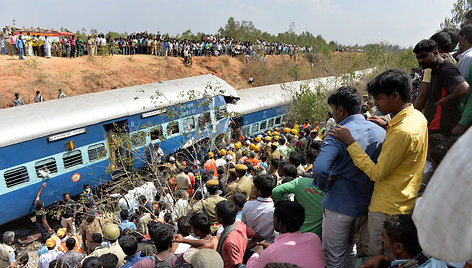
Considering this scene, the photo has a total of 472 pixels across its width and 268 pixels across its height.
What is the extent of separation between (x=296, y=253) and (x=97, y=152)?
30.7 ft

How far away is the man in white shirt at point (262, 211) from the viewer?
3.81 m

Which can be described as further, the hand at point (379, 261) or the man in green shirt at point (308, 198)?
the man in green shirt at point (308, 198)

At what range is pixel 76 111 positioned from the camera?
33.3ft

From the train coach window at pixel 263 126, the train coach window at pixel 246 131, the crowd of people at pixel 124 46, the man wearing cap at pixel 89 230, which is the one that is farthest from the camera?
the crowd of people at pixel 124 46

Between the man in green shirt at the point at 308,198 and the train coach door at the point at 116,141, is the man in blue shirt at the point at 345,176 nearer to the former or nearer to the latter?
the man in green shirt at the point at 308,198

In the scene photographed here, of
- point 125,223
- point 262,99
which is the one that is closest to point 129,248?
point 125,223

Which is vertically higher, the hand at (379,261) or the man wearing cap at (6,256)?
the hand at (379,261)

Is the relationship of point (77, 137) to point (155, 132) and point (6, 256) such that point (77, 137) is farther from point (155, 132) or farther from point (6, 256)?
point (6, 256)

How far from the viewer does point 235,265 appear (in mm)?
3340

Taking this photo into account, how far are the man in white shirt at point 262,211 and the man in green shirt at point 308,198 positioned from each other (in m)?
0.20

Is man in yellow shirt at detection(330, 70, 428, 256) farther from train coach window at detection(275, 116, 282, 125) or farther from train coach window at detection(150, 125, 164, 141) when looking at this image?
train coach window at detection(275, 116, 282, 125)

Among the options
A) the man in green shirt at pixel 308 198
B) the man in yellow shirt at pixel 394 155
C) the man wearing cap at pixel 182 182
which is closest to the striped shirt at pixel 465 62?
the man in yellow shirt at pixel 394 155

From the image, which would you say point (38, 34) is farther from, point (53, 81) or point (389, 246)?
point (389, 246)

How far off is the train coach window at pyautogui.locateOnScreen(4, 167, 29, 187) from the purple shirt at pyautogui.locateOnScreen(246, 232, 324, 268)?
864 cm
